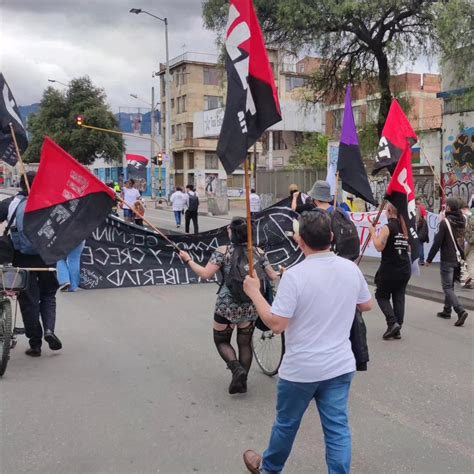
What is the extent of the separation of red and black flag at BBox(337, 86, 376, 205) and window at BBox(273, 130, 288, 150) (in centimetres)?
4207

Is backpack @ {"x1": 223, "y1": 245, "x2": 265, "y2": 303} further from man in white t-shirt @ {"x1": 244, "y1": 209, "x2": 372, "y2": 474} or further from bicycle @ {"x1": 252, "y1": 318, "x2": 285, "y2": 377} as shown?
man in white t-shirt @ {"x1": 244, "y1": 209, "x2": 372, "y2": 474}

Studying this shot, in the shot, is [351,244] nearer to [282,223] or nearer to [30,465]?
[30,465]

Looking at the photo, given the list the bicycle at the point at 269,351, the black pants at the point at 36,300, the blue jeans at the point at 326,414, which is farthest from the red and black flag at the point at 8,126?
the blue jeans at the point at 326,414

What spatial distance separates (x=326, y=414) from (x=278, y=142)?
4764cm

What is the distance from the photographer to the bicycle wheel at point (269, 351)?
525 cm

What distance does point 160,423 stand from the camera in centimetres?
425

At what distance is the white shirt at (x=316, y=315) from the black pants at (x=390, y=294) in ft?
12.5

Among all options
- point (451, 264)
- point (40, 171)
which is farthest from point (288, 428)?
point (451, 264)

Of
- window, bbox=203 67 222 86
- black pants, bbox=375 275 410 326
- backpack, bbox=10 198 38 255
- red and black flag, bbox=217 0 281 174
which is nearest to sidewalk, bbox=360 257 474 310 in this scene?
black pants, bbox=375 275 410 326

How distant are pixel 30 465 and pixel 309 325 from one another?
6.93 ft

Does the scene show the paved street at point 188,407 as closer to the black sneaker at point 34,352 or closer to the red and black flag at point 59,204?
the black sneaker at point 34,352

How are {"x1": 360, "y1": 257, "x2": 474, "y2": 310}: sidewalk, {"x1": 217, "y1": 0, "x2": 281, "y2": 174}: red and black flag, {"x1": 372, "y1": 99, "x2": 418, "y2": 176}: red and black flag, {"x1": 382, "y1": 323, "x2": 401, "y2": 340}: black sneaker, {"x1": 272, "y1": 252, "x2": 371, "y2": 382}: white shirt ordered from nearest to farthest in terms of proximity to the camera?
{"x1": 272, "y1": 252, "x2": 371, "y2": 382}: white shirt
{"x1": 217, "y1": 0, "x2": 281, "y2": 174}: red and black flag
{"x1": 372, "y1": 99, "x2": 418, "y2": 176}: red and black flag
{"x1": 382, "y1": 323, "x2": 401, "y2": 340}: black sneaker
{"x1": 360, "y1": 257, "x2": 474, "y2": 310}: sidewalk

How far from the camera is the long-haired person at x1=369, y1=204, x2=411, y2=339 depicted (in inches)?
256

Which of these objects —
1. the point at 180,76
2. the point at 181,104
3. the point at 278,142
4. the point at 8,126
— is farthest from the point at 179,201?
the point at 180,76
